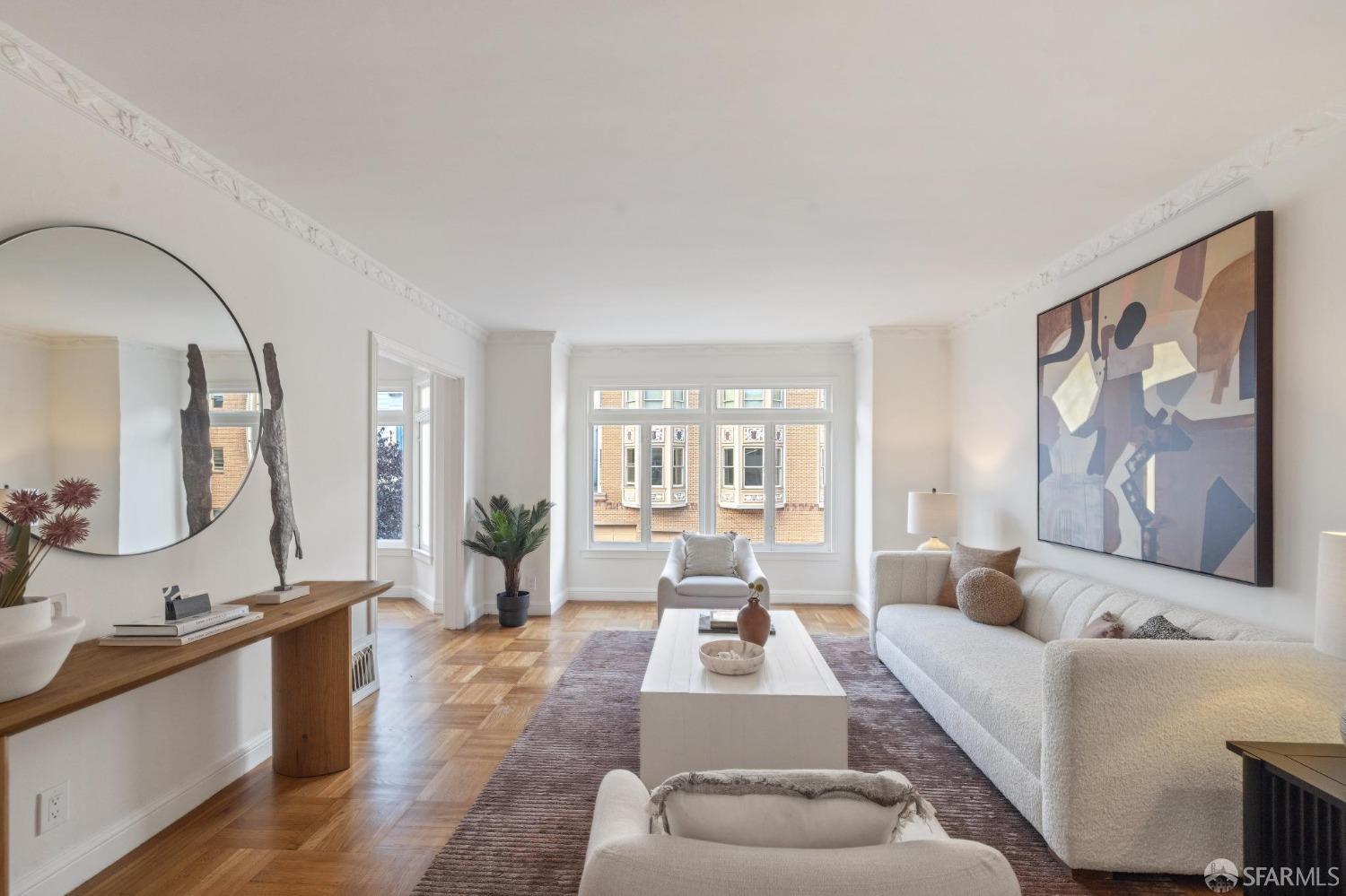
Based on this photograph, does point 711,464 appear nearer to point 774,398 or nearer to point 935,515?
point 774,398

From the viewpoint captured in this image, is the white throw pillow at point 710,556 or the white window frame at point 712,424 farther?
the white window frame at point 712,424

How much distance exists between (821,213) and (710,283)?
1337mm

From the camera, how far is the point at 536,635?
18.1 ft

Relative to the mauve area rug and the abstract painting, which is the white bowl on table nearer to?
the mauve area rug

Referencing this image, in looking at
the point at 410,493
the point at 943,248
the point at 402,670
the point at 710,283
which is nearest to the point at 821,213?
the point at 943,248

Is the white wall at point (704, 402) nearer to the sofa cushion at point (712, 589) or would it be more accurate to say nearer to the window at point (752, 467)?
the window at point (752, 467)

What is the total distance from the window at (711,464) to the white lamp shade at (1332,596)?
5.02 metres

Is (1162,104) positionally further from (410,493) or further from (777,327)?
(410,493)

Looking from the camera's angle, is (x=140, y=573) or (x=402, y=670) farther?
(x=402, y=670)

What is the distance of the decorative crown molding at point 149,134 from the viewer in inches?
80.1

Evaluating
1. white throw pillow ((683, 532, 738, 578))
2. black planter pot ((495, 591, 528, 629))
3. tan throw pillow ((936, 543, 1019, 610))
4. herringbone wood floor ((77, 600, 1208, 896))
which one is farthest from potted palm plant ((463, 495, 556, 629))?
tan throw pillow ((936, 543, 1019, 610))

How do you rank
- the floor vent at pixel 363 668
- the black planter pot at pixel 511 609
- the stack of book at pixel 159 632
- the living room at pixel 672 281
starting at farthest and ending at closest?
the black planter pot at pixel 511 609 → the floor vent at pixel 363 668 → the stack of book at pixel 159 632 → the living room at pixel 672 281

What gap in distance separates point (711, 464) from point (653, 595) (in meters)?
1.40

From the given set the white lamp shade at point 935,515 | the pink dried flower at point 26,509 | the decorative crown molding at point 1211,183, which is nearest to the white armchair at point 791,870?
the pink dried flower at point 26,509
